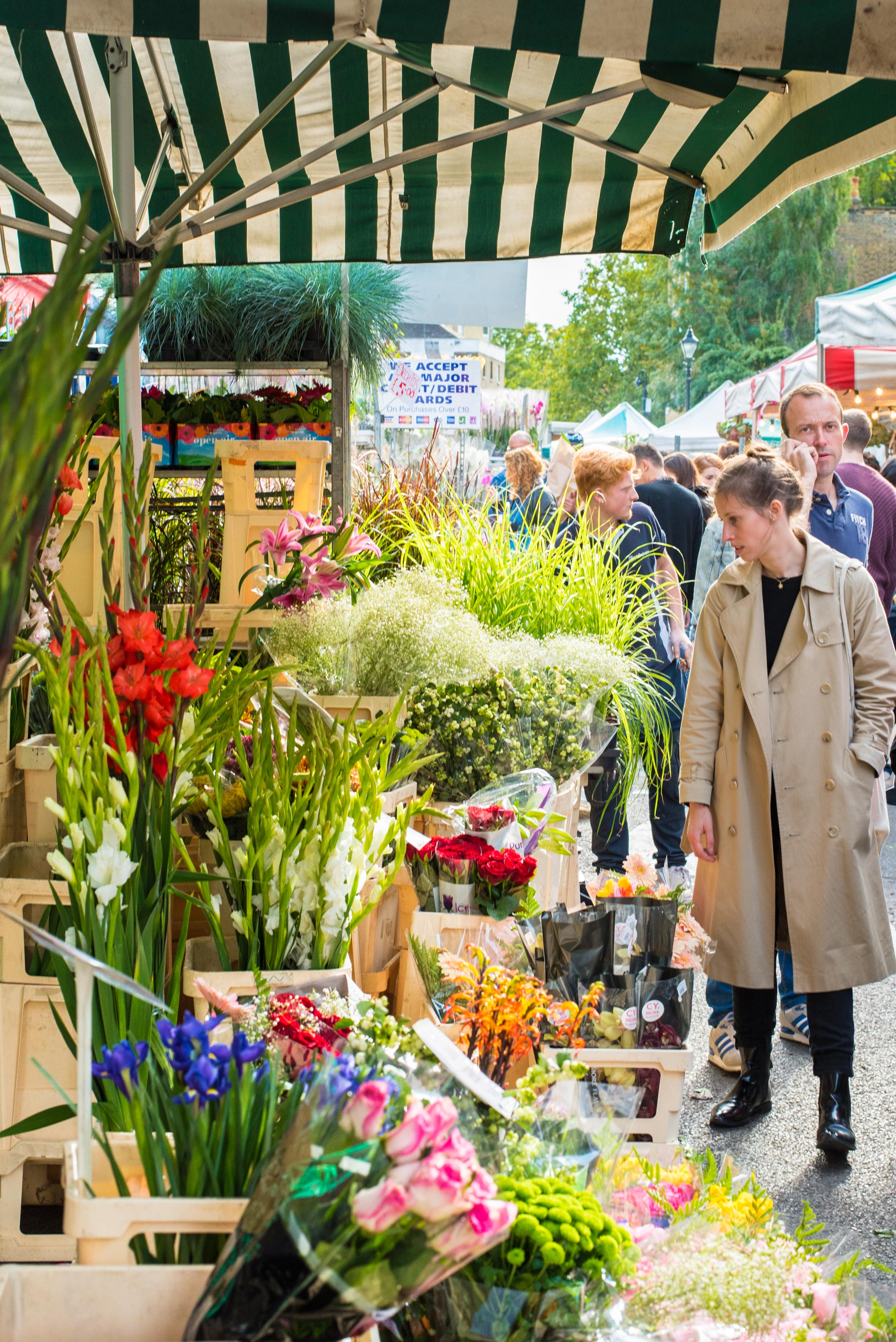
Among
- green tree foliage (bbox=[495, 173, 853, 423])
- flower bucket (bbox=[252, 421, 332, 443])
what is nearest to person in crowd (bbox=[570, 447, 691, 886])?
flower bucket (bbox=[252, 421, 332, 443])

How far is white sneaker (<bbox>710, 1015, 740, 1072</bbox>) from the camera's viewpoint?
136 inches

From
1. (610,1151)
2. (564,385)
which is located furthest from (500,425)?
(564,385)

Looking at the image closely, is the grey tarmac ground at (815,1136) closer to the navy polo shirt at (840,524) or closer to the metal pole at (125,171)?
the navy polo shirt at (840,524)

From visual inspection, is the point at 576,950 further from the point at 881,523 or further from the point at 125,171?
the point at 881,523

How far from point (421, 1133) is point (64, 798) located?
96cm

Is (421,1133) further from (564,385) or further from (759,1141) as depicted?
(564,385)

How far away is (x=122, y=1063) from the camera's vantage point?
110cm

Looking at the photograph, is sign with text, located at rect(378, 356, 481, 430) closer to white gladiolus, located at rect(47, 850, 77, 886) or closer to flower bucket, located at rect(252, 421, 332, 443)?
flower bucket, located at rect(252, 421, 332, 443)

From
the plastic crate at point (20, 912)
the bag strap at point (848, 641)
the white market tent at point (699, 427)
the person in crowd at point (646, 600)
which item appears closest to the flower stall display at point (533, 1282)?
the plastic crate at point (20, 912)

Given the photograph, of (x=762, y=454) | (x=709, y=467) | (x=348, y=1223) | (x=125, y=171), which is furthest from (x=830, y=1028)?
(x=709, y=467)

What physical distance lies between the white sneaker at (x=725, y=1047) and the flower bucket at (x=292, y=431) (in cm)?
272

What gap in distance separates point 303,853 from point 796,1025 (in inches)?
92.8

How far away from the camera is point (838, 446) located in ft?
12.4

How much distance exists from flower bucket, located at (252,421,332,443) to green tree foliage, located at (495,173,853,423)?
26.0m
